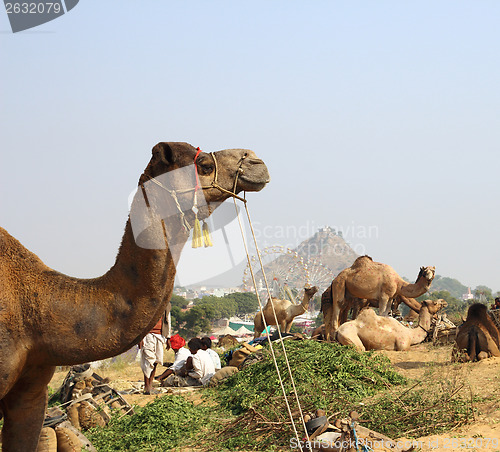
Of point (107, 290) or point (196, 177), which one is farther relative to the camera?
point (196, 177)

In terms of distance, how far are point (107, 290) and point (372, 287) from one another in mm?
14553

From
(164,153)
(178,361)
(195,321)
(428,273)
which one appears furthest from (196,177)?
(195,321)

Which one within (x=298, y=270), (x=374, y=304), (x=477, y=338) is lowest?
(x=298, y=270)

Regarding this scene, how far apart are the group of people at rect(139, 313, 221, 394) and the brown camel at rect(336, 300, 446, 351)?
2.72 metres

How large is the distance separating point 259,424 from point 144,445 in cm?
153

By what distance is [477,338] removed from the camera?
11062 millimetres

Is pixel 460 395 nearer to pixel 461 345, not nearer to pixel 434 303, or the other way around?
pixel 461 345

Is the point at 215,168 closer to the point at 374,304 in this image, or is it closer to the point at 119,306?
the point at 119,306

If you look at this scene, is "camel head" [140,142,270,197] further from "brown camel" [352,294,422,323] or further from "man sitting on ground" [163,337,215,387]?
"brown camel" [352,294,422,323]

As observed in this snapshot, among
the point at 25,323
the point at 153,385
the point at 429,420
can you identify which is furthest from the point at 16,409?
the point at 153,385

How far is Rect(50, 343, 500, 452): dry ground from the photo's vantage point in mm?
6151

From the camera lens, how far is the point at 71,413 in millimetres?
8633

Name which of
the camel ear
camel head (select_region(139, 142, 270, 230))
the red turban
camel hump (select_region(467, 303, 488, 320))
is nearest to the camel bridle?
camel head (select_region(139, 142, 270, 230))

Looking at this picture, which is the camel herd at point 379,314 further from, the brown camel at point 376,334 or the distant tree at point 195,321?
the distant tree at point 195,321
